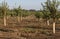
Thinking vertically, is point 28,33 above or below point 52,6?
below

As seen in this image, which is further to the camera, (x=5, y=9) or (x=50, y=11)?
(x=5, y=9)

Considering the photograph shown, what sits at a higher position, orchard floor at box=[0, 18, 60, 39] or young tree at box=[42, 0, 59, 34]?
young tree at box=[42, 0, 59, 34]

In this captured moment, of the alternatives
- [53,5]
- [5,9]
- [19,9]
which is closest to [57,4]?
[53,5]

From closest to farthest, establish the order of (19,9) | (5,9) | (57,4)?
(57,4) → (5,9) → (19,9)

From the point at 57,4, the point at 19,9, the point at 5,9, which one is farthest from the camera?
the point at 19,9

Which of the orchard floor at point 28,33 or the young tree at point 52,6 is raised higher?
the young tree at point 52,6

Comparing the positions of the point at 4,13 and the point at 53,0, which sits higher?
the point at 53,0

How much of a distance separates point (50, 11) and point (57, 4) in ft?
6.20

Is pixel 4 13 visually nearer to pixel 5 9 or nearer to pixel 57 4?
pixel 5 9

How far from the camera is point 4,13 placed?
5028 centimetres

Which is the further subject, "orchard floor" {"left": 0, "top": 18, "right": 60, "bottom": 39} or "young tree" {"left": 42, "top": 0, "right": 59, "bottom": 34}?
"young tree" {"left": 42, "top": 0, "right": 59, "bottom": 34}

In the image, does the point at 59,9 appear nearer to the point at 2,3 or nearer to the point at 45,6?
the point at 45,6

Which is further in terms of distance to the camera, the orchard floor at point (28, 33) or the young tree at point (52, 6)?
the young tree at point (52, 6)

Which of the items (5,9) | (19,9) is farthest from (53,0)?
(19,9)
